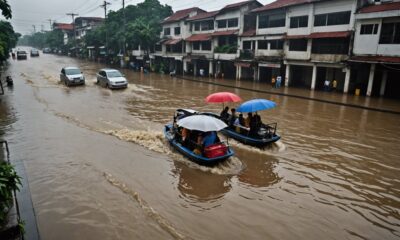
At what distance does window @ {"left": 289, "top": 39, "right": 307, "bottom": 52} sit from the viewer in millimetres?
29281

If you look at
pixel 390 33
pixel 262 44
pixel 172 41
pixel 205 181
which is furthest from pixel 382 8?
pixel 172 41

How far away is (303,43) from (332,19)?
3580mm

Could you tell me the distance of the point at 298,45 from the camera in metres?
29.8

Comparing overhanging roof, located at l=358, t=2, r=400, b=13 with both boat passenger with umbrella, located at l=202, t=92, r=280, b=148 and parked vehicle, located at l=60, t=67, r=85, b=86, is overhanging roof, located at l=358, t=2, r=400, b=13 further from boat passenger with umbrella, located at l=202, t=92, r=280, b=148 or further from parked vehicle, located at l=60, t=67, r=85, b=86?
parked vehicle, located at l=60, t=67, r=85, b=86

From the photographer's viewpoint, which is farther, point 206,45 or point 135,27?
point 135,27

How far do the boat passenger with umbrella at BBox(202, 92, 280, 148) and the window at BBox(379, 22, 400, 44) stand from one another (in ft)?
51.1

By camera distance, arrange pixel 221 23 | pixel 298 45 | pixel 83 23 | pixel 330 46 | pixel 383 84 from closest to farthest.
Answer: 1. pixel 383 84
2. pixel 330 46
3. pixel 298 45
4. pixel 221 23
5. pixel 83 23

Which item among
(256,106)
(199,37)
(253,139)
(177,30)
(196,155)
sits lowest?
(196,155)

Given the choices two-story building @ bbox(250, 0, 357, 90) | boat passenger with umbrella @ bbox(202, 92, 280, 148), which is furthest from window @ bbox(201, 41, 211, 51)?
boat passenger with umbrella @ bbox(202, 92, 280, 148)

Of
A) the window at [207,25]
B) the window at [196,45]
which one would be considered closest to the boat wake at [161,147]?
the window at [207,25]

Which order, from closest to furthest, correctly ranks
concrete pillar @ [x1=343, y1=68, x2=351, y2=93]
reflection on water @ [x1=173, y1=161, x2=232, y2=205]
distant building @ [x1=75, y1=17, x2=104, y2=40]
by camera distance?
reflection on water @ [x1=173, y1=161, x2=232, y2=205] → concrete pillar @ [x1=343, y1=68, x2=351, y2=93] → distant building @ [x1=75, y1=17, x2=104, y2=40]

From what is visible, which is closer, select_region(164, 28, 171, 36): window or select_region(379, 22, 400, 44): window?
select_region(379, 22, 400, 44): window

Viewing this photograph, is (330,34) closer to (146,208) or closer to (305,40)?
(305,40)

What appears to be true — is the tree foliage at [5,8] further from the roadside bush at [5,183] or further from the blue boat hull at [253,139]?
the blue boat hull at [253,139]
